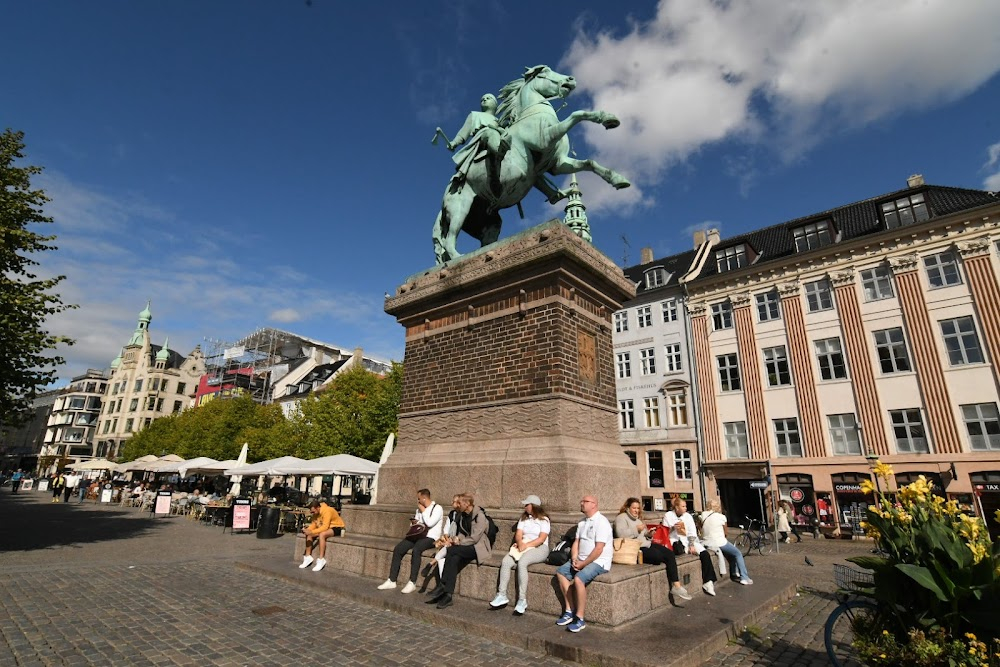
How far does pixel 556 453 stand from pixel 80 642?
602cm

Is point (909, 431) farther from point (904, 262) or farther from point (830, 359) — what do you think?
point (904, 262)

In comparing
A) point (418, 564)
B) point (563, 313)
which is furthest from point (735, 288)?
point (418, 564)

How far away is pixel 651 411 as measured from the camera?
33.9 metres

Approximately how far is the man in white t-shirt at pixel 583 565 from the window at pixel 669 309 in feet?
98.6

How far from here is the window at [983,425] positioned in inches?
879

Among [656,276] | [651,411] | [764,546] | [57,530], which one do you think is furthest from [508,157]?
[656,276]

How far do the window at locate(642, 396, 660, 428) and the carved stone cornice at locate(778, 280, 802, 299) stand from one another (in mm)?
9874

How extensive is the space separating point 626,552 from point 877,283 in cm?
2713

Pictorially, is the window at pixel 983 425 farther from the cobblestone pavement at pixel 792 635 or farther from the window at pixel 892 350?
the cobblestone pavement at pixel 792 635

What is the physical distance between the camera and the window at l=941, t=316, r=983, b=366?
23469 millimetres

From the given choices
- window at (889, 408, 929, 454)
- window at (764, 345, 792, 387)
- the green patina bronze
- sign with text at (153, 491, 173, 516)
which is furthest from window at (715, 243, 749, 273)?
sign with text at (153, 491, 173, 516)

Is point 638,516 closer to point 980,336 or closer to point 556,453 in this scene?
point 556,453

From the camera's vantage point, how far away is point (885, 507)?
4.25 meters

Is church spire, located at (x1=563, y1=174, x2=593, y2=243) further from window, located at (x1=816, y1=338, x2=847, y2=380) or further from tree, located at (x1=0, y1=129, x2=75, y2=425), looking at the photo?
window, located at (x1=816, y1=338, x2=847, y2=380)
